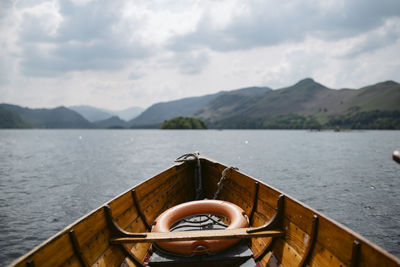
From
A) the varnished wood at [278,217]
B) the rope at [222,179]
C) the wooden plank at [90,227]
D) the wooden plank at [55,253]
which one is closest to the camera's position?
the wooden plank at [55,253]

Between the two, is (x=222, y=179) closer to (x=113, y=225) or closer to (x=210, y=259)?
(x=210, y=259)

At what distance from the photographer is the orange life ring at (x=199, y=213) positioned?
5074 mm

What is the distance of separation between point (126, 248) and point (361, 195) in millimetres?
18629

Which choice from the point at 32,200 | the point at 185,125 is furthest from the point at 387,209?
the point at 185,125

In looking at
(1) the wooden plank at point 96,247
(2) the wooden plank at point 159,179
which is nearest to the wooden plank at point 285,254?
(1) the wooden plank at point 96,247

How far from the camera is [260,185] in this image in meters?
6.64

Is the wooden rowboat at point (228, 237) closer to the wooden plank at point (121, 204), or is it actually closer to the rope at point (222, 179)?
the wooden plank at point (121, 204)

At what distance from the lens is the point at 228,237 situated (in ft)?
15.3

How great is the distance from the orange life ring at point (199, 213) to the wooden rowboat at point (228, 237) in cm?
17

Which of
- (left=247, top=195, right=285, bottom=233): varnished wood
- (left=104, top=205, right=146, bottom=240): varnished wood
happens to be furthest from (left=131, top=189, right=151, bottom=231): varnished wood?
(left=247, top=195, right=285, bottom=233): varnished wood

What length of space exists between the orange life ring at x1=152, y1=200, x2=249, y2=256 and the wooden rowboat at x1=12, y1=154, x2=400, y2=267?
0.55 feet

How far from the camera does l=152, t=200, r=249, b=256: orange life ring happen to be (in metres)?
5.07

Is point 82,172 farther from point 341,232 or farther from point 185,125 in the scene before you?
point 185,125

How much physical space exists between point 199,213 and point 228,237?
2196mm
